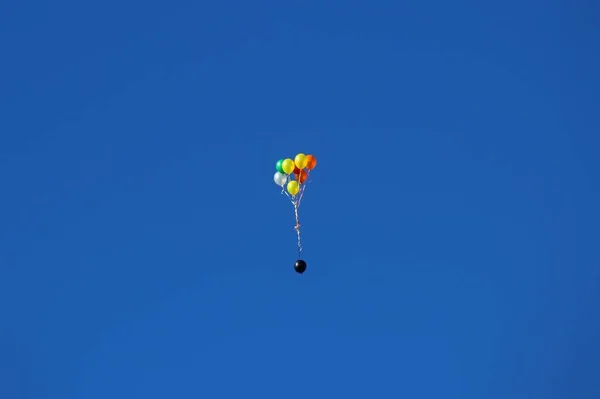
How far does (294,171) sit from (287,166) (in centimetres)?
32

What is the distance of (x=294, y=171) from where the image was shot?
140000mm

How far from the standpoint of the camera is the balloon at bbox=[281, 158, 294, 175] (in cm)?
13975

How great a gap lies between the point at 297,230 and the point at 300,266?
1314 mm

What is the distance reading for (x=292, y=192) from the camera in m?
140

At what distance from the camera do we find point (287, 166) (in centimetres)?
13975

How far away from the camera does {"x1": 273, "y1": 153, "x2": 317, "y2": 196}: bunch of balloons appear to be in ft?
458

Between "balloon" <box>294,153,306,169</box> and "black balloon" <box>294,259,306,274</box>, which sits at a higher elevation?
"balloon" <box>294,153,306,169</box>

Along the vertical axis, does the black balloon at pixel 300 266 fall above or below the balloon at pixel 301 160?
below

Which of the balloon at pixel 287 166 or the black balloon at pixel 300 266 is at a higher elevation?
the balloon at pixel 287 166

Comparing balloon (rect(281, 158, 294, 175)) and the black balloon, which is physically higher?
balloon (rect(281, 158, 294, 175))

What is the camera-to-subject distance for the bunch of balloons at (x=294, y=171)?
140 metres

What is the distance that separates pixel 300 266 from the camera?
140 m

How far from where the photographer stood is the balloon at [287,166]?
140 metres

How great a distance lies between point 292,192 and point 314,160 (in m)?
1.05
